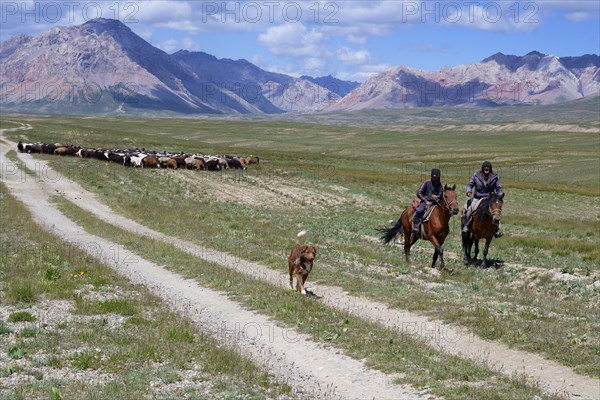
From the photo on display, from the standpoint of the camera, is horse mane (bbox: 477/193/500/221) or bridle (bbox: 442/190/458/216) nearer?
bridle (bbox: 442/190/458/216)

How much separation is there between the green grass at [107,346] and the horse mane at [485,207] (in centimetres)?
1278

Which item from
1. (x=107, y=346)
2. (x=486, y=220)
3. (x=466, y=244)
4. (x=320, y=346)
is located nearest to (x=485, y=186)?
(x=486, y=220)

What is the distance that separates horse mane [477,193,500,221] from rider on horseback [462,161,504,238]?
196mm

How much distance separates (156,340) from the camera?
1327 centimetres

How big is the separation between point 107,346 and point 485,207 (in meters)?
15.9

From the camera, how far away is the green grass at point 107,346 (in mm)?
10820

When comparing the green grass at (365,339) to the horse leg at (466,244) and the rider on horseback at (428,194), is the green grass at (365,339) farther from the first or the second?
the horse leg at (466,244)

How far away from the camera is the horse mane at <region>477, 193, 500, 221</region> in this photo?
24.2 metres

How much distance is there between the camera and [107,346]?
509 inches

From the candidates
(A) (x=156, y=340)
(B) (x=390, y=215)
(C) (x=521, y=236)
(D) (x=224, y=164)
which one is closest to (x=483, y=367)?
(A) (x=156, y=340)

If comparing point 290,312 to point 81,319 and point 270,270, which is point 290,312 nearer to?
point 81,319

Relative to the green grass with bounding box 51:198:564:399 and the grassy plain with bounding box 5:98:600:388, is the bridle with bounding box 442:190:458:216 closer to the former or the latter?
the grassy plain with bounding box 5:98:600:388

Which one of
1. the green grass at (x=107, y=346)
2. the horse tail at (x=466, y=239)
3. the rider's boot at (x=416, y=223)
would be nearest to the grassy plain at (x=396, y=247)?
the horse tail at (x=466, y=239)

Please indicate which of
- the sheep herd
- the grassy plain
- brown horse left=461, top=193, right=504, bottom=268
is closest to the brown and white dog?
the grassy plain
